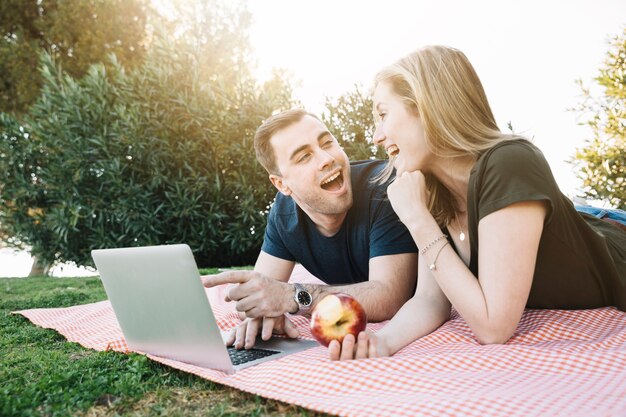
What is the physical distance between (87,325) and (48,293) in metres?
2.64

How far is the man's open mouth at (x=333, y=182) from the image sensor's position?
340 cm

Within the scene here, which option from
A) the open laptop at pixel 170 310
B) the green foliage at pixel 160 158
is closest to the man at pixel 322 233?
the open laptop at pixel 170 310

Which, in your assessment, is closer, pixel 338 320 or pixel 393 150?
pixel 338 320

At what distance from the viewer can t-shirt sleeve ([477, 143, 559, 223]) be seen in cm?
196

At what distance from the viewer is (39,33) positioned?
47.0 ft

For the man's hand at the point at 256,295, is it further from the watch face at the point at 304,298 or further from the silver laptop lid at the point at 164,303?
the silver laptop lid at the point at 164,303

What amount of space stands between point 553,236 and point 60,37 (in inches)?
571

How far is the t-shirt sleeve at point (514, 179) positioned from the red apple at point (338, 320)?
0.64 metres

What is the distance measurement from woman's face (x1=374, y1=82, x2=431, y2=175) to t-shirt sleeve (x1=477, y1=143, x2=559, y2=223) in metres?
0.41

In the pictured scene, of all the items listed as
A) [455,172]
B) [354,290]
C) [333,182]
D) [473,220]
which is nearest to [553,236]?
[473,220]

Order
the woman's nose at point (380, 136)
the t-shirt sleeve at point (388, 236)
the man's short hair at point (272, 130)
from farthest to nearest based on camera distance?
the man's short hair at point (272, 130) → the t-shirt sleeve at point (388, 236) → the woman's nose at point (380, 136)

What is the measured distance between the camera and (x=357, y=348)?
207cm

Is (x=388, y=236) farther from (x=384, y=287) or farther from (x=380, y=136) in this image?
(x=380, y=136)

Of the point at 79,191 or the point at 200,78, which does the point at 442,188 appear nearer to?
the point at 200,78
